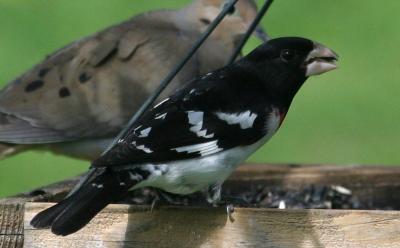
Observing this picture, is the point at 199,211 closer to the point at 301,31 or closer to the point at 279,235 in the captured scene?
the point at 279,235

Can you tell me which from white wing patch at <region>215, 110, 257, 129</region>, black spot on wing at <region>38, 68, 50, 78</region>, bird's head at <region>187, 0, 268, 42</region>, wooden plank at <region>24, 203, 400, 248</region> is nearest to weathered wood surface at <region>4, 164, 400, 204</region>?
black spot on wing at <region>38, 68, 50, 78</region>

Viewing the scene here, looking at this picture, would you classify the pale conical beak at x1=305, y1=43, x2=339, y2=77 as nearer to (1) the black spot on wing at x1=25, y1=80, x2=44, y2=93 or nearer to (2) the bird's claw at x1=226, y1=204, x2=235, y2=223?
(2) the bird's claw at x1=226, y1=204, x2=235, y2=223

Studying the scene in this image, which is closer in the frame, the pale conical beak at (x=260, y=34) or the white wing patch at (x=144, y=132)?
the white wing patch at (x=144, y=132)

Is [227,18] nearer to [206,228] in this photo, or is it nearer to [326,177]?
[326,177]

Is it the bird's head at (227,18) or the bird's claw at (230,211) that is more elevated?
the bird's head at (227,18)

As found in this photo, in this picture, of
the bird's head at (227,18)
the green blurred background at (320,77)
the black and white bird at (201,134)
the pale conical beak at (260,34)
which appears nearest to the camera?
the black and white bird at (201,134)

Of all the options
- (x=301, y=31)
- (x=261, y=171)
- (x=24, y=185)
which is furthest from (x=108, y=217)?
(x=301, y=31)

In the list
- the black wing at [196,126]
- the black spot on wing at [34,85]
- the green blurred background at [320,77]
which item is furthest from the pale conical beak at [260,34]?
the black wing at [196,126]

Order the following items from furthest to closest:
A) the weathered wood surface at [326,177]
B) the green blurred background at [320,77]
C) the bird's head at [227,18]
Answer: the green blurred background at [320,77], the bird's head at [227,18], the weathered wood surface at [326,177]

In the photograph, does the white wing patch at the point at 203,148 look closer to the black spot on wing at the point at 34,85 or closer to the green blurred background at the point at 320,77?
the black spot on wing at the point at 34,85
